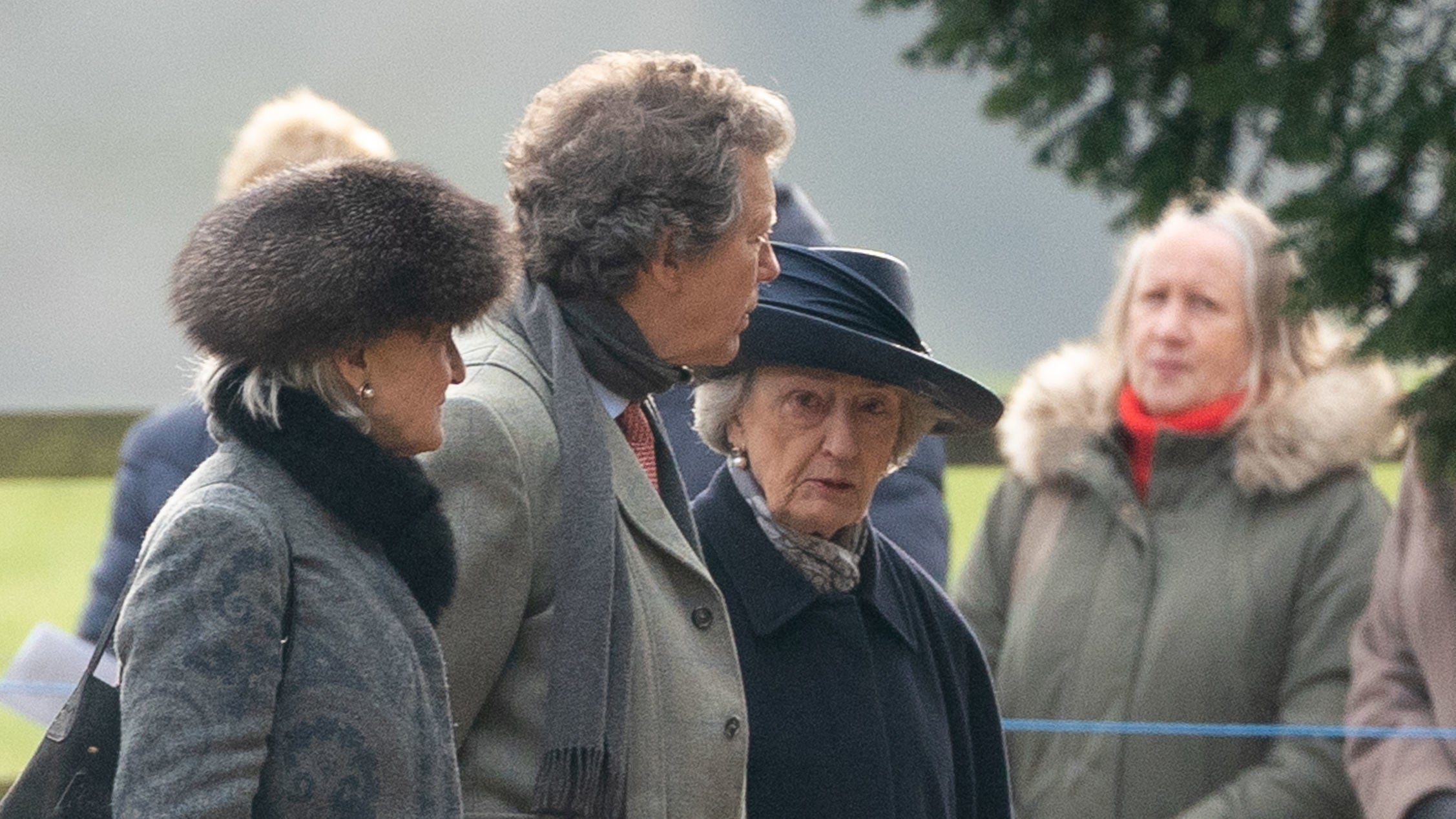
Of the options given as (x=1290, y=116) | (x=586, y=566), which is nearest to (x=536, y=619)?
(x=586, y=566)

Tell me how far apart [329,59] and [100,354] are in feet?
5.71

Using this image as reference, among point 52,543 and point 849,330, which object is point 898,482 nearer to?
point 849,330

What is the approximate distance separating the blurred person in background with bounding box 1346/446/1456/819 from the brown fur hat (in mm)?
2264

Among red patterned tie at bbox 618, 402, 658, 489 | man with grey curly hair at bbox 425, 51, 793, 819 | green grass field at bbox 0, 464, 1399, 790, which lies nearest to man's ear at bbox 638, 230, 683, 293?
man with grey curly hair at bbox 425, 51, 793, 819

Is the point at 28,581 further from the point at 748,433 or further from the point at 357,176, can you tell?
the point at 357,176

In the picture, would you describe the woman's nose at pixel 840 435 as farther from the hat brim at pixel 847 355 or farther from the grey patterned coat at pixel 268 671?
the grey patterned coat at pixel 268 671

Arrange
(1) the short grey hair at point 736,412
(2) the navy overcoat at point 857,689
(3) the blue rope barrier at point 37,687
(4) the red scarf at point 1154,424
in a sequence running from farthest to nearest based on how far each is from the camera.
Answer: (4) the red scarf at point 1154,424
(3) the blue rope barrier at point 37,687
(1) the short grey hair at point 736,412
(2) the navy overcoat at point 857,689

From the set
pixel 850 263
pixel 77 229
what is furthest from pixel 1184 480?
pixel 77 229

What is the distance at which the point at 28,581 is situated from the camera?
8.50m

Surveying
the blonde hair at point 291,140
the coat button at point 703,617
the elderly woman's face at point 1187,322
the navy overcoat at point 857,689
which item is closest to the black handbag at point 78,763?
the coat button at point 703,617

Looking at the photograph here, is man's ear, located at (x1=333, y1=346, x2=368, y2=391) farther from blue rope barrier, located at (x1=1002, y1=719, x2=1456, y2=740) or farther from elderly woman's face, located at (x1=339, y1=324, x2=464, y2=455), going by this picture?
blue rope barrier, located at (x1=1002, y1=719, x2=1456, y2=740)

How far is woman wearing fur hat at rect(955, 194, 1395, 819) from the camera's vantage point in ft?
13.0

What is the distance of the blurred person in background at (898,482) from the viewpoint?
3.42 m

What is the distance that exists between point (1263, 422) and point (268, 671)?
2.78 metres
